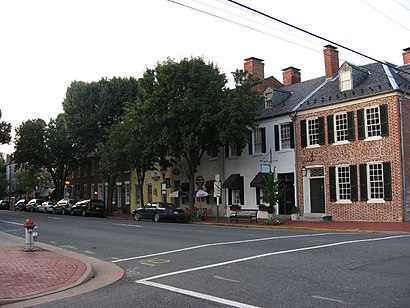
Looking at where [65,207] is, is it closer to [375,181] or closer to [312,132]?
[312,132]

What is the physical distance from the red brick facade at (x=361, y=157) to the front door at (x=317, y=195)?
1.33 ft

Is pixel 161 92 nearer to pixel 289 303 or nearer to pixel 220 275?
pixel 220 275

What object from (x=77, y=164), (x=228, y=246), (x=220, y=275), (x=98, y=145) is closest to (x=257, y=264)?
(x=220, y=275)

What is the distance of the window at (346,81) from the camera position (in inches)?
1049

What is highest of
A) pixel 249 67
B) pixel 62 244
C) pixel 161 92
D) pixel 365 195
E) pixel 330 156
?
pixel 249 67

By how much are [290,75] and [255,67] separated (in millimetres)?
3516

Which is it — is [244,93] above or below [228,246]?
above

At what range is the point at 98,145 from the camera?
39594 mm

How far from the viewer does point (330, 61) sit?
3017 centimetres

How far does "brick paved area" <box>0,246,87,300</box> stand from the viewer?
27.7 ft

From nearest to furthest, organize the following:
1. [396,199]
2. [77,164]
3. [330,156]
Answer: [396,199], [330,156], [77,164]

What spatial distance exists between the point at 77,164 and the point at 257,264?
147 feet

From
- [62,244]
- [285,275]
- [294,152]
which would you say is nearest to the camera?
[285,275]

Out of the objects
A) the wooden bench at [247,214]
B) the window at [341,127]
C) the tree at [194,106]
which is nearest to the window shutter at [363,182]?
the window at [341,127]
